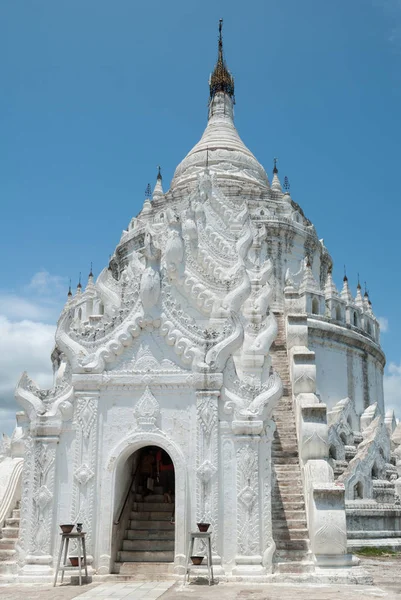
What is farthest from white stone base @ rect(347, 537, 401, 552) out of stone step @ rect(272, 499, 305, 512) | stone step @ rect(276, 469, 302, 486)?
stone step @ rect(272, 499, 305, 512)

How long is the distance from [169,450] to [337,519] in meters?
3.29

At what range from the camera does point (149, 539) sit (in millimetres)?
13680

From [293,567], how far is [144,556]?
2781 mm

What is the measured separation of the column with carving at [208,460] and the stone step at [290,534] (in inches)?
62.3

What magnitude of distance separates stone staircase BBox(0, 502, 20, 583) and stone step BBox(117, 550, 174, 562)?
6.42ft

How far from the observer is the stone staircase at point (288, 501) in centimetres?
1275

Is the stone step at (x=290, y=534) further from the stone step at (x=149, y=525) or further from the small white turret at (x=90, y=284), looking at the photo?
the small white turret at (x=90, y=284)

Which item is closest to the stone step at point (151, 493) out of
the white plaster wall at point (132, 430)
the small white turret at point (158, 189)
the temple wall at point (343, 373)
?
the white plaster wall at point (132, 430)

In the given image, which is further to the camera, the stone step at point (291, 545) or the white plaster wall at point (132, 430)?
the stone step at point (291, 545)

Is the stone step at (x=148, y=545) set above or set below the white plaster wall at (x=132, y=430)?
below

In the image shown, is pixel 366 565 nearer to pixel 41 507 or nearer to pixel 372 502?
pixel 372 502

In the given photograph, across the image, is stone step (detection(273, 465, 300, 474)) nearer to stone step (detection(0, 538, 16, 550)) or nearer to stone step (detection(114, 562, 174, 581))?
stone step (detection(114, 562, 174, 581))

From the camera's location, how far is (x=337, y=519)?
41.6ft

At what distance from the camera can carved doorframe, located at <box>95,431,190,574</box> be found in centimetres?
1230
